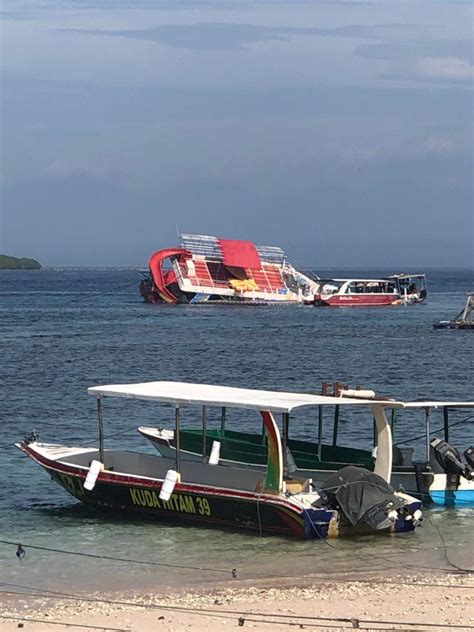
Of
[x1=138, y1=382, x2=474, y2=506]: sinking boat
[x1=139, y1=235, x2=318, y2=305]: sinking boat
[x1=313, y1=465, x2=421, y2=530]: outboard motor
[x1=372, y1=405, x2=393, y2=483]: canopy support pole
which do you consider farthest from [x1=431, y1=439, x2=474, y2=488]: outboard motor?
[x1=139, y1=235, x2=318, y2=305]: sinking boat

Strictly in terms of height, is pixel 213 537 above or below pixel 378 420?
below

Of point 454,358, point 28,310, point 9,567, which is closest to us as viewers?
point 9,567

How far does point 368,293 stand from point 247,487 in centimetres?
8459

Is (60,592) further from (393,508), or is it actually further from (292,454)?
(292,454)

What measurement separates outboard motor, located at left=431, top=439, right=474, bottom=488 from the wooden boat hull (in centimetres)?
210

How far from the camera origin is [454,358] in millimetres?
56906

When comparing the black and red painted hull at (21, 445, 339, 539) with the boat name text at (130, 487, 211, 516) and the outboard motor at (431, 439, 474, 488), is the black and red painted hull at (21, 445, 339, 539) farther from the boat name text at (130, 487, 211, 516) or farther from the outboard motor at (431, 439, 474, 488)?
the outboard motor at (431, 439, 474, 488)

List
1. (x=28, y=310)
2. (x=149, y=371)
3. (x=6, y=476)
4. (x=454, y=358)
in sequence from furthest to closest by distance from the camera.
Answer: (x=28, y=310), (x=454, y=358), (x=149, y=371), (x=6, y=476)

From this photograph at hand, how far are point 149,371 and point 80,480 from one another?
96.0 ft

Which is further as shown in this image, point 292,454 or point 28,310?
point 28,310

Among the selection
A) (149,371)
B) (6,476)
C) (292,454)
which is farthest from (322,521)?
(149,371)

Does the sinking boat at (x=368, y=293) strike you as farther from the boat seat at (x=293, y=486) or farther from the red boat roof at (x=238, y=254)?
the boat seat at (x=293, y=486)

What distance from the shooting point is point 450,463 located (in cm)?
2269

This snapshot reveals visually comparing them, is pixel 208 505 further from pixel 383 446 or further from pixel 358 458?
pixel 358 458
